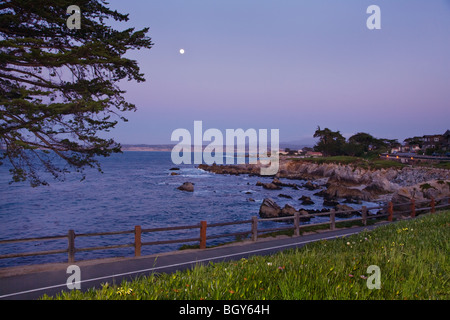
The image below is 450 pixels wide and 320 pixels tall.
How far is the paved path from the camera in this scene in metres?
8.50

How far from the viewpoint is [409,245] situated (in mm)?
8133

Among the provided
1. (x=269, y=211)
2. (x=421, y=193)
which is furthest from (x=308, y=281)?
(x=421, y=193)

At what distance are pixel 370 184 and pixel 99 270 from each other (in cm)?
5491

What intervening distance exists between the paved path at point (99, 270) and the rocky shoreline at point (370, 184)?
2160cm

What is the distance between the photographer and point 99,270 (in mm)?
10094

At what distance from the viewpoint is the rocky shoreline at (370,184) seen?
100 ft

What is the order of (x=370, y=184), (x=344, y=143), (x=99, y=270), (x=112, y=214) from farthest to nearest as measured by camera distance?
(x=344, y=143)
(x=370, y=184)
(x=112, y=214)
(x=99, y=270)

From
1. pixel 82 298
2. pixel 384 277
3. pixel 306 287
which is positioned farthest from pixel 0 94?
pixel 384 277

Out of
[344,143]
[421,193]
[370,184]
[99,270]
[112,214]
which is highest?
[344,143]

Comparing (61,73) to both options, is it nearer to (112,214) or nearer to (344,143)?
(112,214)

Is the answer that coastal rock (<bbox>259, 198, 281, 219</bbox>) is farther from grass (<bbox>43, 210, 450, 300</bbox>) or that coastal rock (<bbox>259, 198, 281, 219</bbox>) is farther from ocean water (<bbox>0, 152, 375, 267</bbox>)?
grass (<bbox>43, 210, 450, 300</bbox>)

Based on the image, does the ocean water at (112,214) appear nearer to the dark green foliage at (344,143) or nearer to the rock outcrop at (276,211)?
the rock outcrop at (276,211)

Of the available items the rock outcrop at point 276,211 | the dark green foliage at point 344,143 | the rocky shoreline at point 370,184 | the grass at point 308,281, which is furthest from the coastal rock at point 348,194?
the dark green foliage at point 344,143

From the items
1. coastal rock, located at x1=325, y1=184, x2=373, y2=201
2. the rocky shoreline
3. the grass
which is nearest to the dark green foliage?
the rocky shoreline
